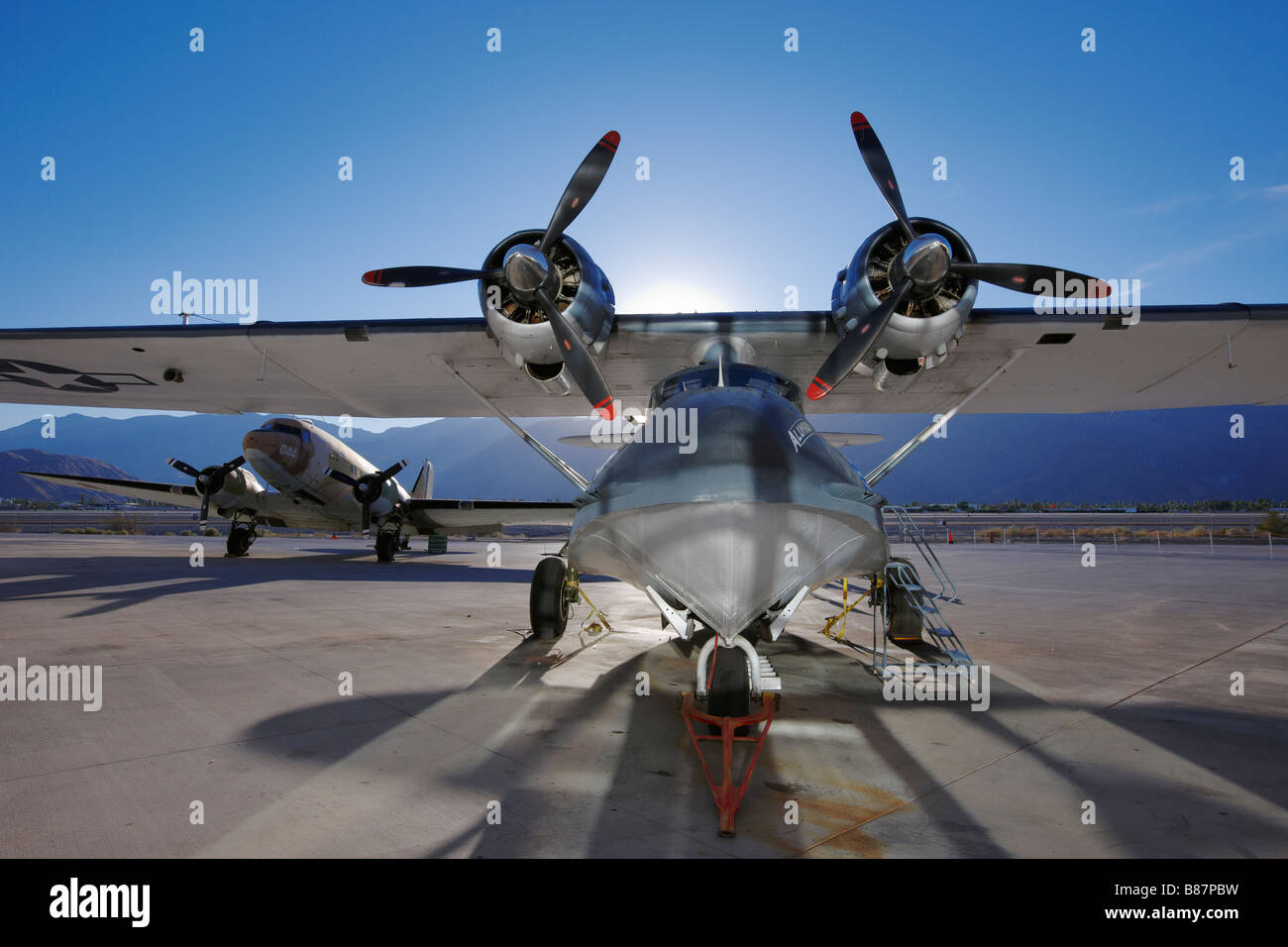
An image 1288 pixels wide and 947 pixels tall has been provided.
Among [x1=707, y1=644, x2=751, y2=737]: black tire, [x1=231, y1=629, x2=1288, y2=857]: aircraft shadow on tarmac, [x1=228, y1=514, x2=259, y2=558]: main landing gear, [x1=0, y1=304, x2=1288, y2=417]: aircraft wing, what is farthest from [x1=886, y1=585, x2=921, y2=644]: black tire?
[x1=228, y1=514, x2=259, y2=558]: main landing gear

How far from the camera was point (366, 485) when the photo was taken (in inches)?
755

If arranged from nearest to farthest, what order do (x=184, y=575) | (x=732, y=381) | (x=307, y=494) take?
(x=732, y=381) → (x=184, y=575) → (x=307, y=494)

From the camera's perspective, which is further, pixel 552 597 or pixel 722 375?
pixel 552 597

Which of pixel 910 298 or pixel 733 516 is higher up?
pixel 910 298

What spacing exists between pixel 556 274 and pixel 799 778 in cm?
511

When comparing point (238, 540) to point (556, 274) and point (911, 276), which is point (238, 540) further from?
point (911, 276)

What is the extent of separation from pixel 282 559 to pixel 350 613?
12.3m

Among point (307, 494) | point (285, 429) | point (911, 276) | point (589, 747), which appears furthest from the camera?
point (307, 494)

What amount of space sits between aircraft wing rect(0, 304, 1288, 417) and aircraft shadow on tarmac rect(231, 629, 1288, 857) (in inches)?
Answer: 170

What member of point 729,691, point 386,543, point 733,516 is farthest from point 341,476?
point 733,516

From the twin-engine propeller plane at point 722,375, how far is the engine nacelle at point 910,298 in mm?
25

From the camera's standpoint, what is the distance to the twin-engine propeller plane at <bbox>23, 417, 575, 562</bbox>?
1736 centimetres

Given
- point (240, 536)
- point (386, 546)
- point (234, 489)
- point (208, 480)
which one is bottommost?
point (386, 546)
